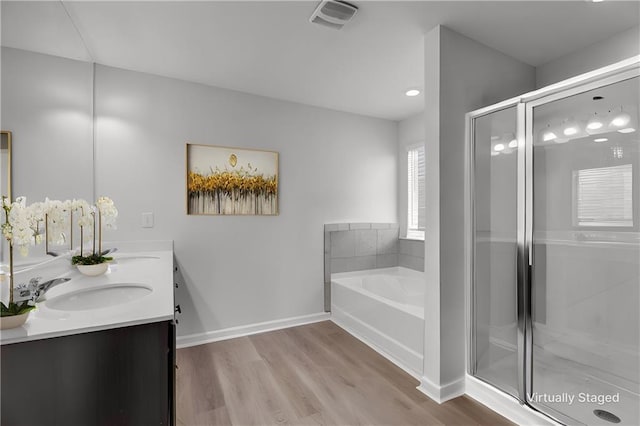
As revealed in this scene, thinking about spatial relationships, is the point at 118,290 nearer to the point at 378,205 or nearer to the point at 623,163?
the point at 623,163

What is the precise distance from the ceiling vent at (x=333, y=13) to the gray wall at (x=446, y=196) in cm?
62

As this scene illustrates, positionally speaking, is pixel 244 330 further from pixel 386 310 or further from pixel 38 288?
pixel 38 288

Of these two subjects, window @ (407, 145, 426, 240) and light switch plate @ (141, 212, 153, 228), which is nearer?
light switch plate @ (141, 212, 153, 228)

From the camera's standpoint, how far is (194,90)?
2855 mm

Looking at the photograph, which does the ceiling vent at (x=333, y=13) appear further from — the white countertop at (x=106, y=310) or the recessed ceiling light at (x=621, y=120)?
the white countertop at (x=106, y=310)

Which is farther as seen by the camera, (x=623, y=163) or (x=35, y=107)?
(x=623, y=163)

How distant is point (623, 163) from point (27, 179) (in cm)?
267

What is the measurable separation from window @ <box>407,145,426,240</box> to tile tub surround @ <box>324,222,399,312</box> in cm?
23

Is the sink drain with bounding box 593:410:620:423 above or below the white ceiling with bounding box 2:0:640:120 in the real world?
below

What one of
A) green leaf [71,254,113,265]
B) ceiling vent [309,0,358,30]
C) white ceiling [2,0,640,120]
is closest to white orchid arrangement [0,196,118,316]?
green leaf [71,254,113,265]

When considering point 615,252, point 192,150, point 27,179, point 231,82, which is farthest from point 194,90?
point 615,252

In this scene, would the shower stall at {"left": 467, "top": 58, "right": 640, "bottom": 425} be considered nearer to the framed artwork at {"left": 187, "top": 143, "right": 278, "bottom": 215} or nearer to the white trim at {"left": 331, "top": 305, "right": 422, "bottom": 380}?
the white trim at {"left": 331, "top": 305, "right": 422, "bottom": 380}

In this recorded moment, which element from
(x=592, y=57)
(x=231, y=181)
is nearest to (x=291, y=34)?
(x=231, y=181)

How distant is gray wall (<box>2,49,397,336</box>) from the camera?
8.39 ft
